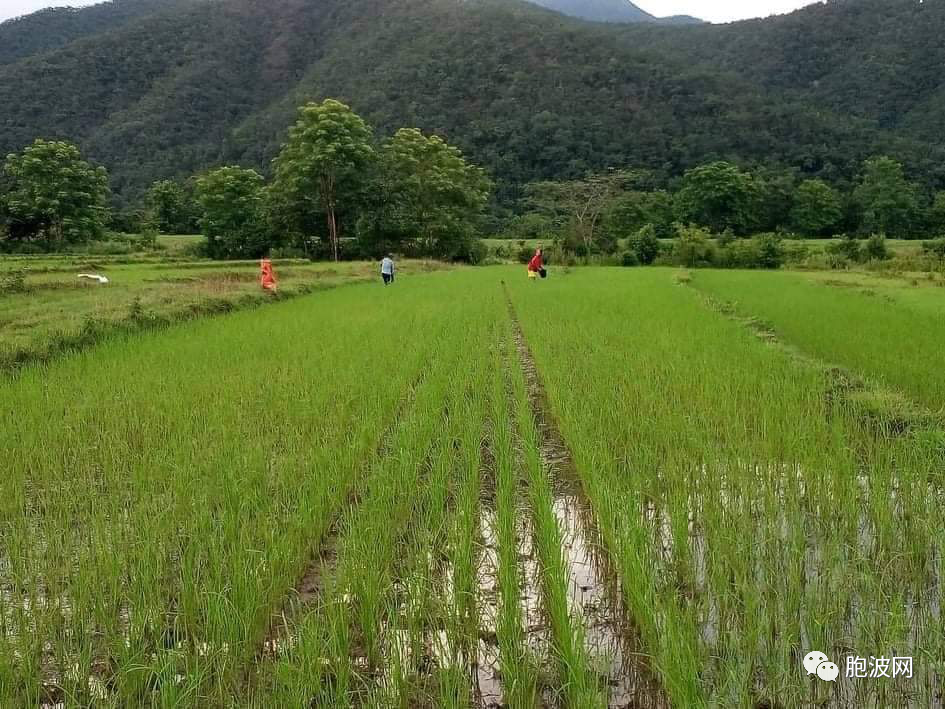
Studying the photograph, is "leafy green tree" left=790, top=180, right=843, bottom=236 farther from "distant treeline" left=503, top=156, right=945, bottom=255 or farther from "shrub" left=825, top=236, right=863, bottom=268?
"shrub" left=825, top=236, right=863, bottom=268

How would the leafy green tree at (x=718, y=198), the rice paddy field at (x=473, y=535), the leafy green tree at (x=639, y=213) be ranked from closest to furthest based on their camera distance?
the rice paddy field at (x=473, y=535), the leafy green tree at (x=639, y=213), the leafy green tree at (x=718, y=198)

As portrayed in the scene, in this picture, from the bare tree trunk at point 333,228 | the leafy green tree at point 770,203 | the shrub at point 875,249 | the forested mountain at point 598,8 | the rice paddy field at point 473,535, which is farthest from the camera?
the forested mountain at point 598,8

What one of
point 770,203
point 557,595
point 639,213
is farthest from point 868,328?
point 770,203

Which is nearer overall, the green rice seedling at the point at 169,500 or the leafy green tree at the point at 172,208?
the green rice seedling at the point at 169,500

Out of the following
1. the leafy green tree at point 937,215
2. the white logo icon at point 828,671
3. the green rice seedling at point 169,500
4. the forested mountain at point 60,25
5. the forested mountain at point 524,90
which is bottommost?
the white logo icon at point 828,671

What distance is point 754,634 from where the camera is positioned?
70.4 inches

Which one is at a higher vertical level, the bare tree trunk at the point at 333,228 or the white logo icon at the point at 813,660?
the bare tree trunk at the point at 333,228

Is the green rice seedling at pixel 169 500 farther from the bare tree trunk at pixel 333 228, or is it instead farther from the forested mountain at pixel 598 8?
the forested mountain at pixel 598 8

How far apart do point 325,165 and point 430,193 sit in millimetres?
5592

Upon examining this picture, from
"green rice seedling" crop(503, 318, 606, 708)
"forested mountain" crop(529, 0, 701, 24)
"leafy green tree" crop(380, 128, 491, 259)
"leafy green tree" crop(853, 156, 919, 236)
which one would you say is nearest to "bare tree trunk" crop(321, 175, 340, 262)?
"leafy green tree" crop(380, 128, 491, 259)

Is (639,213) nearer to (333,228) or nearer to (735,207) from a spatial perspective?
(735,207)

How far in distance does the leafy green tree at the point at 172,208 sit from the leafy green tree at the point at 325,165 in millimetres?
14423

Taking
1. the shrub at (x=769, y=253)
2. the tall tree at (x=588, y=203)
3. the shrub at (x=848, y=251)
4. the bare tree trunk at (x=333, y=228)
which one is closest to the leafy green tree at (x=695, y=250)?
the shrub at (x=769, y=253)

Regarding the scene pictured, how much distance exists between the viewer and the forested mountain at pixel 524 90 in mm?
48156
